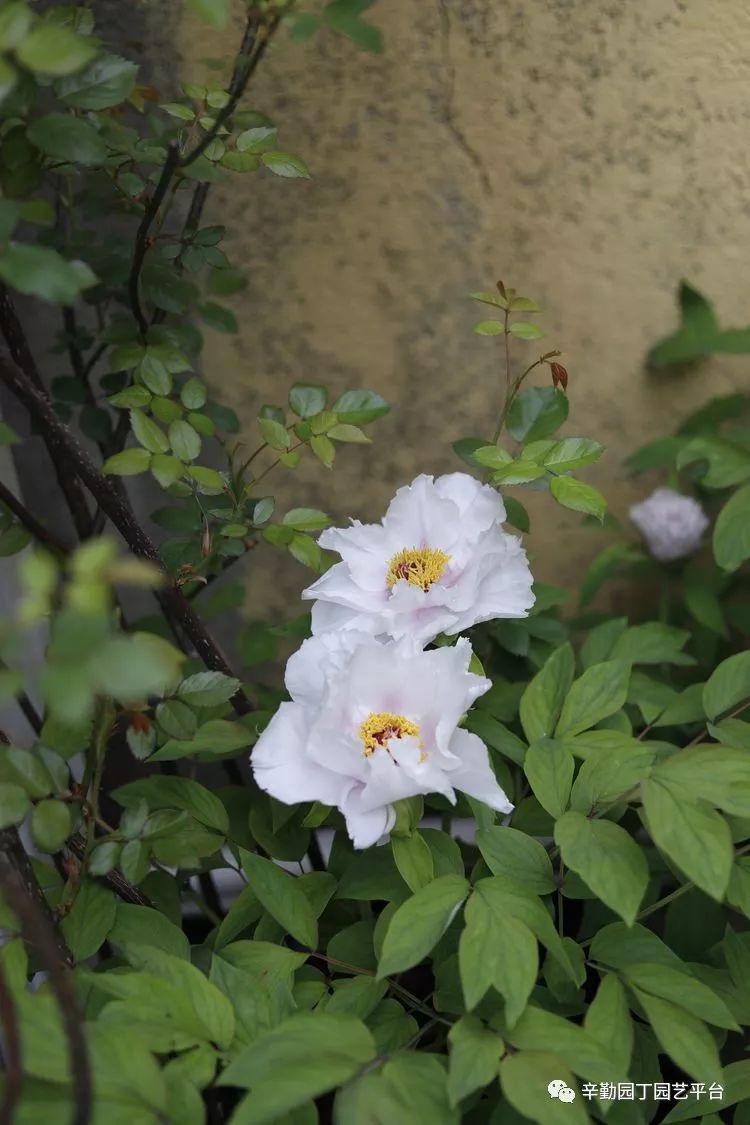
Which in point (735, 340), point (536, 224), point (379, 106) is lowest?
point (735, 340)

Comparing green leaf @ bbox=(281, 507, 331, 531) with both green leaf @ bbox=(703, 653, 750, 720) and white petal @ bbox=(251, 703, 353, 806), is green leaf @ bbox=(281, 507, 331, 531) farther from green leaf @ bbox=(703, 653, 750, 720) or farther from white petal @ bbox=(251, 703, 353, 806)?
green leaf @ bbox=(703, 653, 750, 720)

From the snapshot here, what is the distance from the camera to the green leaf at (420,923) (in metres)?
0.53

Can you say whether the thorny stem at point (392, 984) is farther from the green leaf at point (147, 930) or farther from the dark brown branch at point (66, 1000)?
the dark brown branch at point (66, 1000)

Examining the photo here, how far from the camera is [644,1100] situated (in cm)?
61

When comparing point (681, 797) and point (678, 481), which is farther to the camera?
point (678, 481)

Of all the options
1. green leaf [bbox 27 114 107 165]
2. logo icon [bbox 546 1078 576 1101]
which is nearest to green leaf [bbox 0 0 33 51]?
green leaf [bbox 27 114 107 165]

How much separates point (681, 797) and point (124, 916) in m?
0.37

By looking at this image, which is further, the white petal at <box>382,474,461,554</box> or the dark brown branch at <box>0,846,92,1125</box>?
the white petal at <box>382,474,461,554</box>

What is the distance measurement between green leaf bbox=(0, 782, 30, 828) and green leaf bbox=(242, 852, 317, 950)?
6.4 inches

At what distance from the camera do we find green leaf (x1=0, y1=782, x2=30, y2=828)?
52cm

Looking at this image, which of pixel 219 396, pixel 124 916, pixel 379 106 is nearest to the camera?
pixel 124 916

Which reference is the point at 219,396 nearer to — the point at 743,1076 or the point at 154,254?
the point at 154,254

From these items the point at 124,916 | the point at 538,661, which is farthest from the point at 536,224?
the point at 124,916

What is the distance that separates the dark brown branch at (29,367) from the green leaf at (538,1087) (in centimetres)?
54
